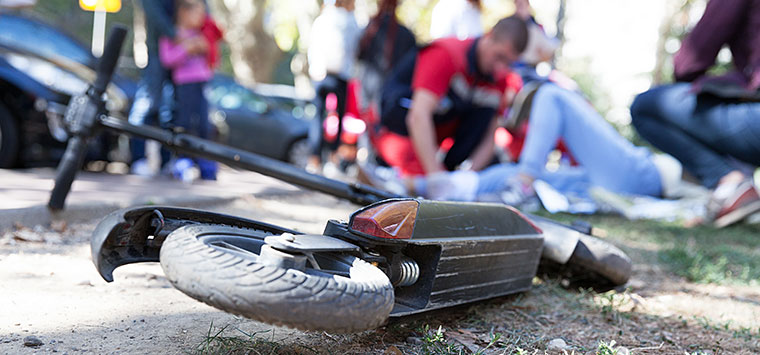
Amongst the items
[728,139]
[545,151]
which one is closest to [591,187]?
[545,151]

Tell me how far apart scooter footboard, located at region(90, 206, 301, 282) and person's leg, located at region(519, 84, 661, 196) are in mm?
3349

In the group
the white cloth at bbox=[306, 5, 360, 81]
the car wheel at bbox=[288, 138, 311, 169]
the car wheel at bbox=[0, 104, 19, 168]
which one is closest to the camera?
the car wheel at bbox=[0, 104, 19, 168]

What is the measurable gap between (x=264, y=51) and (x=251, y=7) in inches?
43.2

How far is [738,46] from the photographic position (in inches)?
159

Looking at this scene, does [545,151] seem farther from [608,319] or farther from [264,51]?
[264,51]

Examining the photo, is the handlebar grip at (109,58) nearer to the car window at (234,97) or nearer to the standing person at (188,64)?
the standing person at (188,64)

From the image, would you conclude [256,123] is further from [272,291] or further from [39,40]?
[272,291]

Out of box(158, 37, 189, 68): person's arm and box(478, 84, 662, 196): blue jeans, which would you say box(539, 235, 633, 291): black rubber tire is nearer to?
box(478, 84, 662, 196): blue jeans

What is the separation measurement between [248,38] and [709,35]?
12.9 meters

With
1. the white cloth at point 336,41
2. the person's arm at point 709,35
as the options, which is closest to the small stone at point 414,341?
the person's arm at point 709,35

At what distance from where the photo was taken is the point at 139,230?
151 cm

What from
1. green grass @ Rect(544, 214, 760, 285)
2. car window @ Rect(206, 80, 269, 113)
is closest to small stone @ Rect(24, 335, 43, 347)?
green grass @ Rect(544, 214, 760, 285)

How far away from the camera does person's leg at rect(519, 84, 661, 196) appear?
460cm

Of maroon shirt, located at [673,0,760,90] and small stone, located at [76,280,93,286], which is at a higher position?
maroon shirt, located at [673,0,760,90]
